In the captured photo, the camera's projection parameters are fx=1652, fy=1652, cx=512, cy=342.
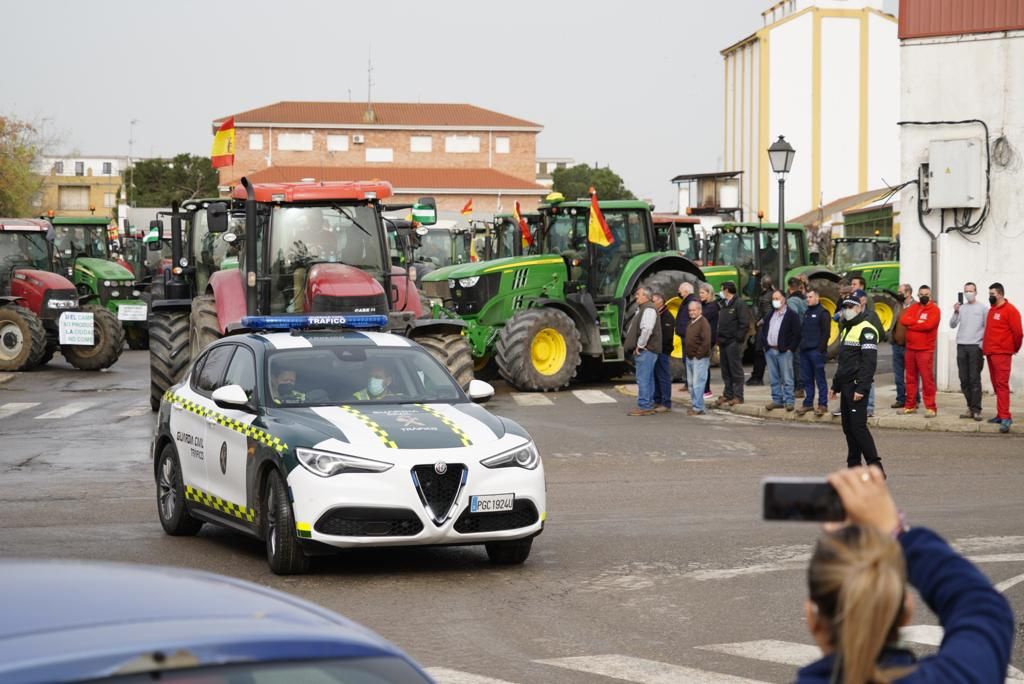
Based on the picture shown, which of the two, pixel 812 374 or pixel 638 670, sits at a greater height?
pixel 812 374

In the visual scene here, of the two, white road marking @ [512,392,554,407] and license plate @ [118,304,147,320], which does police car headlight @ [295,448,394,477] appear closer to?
white road marking @ [512,392,554,407]

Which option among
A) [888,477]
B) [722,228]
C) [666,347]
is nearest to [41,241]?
[722,228]

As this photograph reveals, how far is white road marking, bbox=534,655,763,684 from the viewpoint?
782 centimetres

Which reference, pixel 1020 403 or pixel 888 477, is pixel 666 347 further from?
pixel 888 477

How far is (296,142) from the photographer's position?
10806 cm

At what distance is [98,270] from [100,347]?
7108mm

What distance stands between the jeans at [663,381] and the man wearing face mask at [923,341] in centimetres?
340

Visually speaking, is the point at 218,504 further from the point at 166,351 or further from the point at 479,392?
the point at 166,351

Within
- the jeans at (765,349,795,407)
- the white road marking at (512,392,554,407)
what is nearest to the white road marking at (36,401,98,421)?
the white road marking at (512,392,554,407)

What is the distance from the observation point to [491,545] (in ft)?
36.9

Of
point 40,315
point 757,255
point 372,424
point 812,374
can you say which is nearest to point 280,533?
point 372,424

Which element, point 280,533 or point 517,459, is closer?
point 280,533

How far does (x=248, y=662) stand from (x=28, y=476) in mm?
14313

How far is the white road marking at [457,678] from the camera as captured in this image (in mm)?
7773
